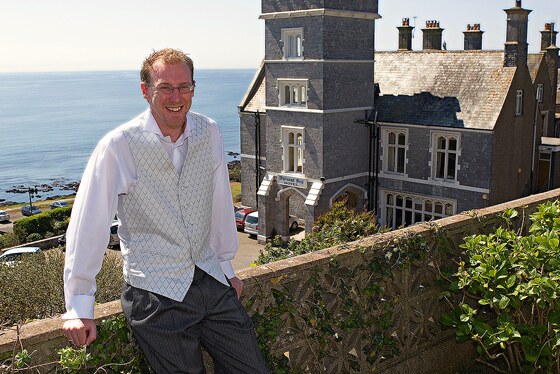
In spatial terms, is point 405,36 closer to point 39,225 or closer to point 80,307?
point 39,225

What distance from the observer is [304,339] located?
4.60 metres

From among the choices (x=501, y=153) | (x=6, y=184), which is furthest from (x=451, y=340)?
(x=6, y=184)

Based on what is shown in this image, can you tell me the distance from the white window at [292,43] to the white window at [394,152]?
4961mm

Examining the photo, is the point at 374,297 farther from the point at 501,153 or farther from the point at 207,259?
the point at 501,153

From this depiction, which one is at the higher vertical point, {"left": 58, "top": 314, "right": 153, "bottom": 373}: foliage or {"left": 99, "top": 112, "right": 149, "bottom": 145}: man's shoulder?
{"left": 99, "top": 112, "right": 149, "bottom": 145}: man's shoulder

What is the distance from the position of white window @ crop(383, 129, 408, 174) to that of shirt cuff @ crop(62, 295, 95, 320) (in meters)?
23.8

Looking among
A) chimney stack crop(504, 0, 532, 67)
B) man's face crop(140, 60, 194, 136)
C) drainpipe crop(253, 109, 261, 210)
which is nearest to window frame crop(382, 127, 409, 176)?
chimney stack crop(504, 0, 532, 67)

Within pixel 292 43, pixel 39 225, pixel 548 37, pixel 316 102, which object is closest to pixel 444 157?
pixel 316 102

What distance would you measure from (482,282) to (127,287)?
2.94 metres

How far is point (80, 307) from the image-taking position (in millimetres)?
2891

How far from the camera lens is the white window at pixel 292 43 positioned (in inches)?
974

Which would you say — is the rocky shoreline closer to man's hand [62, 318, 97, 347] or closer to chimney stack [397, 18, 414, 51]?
chimney stack [397, 18, 414, 51]

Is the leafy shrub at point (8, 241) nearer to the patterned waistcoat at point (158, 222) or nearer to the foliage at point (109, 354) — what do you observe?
the foliage at point (109, 354)

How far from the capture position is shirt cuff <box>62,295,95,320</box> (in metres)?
2.88
